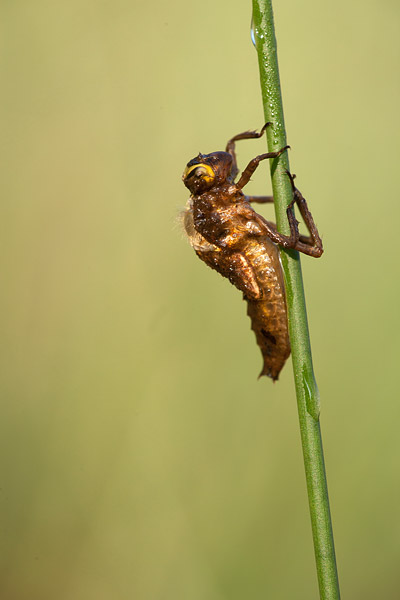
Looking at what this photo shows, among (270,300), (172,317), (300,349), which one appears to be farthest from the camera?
(172,317)

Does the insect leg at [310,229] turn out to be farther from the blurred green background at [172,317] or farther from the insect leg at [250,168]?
the blurred green background at [172,317]

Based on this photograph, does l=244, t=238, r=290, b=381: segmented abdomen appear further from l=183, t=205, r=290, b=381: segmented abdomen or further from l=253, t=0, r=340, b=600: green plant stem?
l=253, t=0, r=340, b=600: green plant stem

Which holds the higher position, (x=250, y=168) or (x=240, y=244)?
(x=250, y=168)

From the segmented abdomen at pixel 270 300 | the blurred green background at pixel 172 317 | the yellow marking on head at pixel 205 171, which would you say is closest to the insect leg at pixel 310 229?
the segmented abdomen at pixel 270 300

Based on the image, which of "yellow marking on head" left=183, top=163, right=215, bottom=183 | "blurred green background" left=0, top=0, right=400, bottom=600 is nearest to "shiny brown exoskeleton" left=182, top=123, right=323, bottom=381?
"yellow marking on head" left=183, top=163, right=215, bottom=183

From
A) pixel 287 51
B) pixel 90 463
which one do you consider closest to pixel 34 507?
→ pixel 90 463

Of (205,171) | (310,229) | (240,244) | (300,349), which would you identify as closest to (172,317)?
(240,244)

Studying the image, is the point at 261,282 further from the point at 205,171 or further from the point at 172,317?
the point at 172,317
